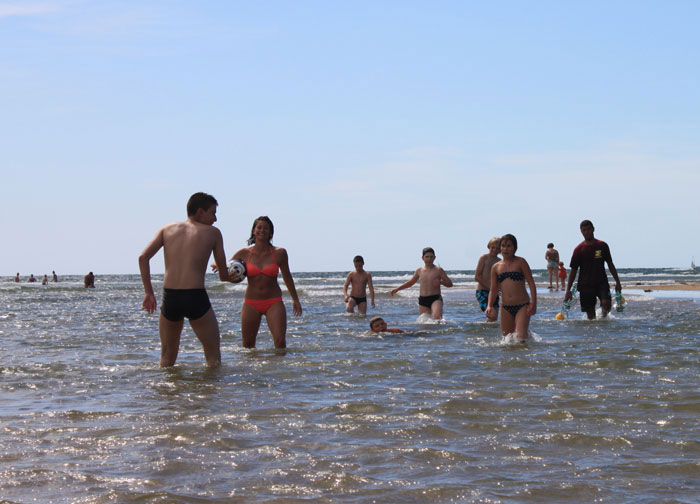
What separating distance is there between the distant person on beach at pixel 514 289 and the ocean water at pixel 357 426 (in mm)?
445

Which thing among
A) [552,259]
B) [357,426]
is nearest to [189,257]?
Answer: [357,426]

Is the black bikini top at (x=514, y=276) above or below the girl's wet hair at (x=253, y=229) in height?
below

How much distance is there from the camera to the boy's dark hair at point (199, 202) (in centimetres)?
725

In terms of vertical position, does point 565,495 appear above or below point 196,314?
below

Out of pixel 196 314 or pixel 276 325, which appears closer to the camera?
pixel 196 314

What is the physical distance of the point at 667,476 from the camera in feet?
12.9

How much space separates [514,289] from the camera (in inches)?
400

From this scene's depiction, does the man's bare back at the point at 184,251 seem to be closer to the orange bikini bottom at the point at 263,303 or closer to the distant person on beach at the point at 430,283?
the orange bikini bottom at the point at 263,303

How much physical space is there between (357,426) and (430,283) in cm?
918

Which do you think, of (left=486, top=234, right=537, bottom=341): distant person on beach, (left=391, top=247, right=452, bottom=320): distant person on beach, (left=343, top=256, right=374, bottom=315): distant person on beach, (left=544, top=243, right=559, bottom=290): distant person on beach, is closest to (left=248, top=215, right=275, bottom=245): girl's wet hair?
(left=486, top=234, right=537, bottom=341): distant person on beach

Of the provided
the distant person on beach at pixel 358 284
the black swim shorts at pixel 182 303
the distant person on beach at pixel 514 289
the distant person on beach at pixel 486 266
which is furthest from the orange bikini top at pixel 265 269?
the distant person on beach at pixel 358 284

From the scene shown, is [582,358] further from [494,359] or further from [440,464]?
[440,464]

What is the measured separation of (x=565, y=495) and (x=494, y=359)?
5.06 m

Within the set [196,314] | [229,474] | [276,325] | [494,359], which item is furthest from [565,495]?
[276,325]
